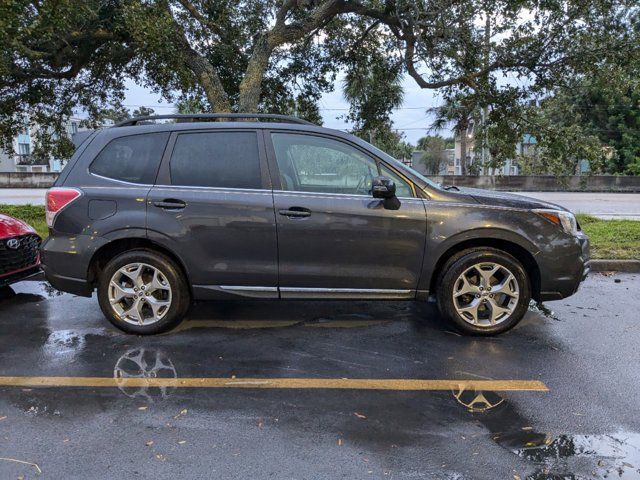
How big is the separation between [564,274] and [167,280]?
3482mm

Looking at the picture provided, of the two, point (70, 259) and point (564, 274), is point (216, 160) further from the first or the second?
point (564, 274)

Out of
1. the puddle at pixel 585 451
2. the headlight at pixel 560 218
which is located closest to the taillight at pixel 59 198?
the puddle at pixel 585 451

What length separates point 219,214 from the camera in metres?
4.34

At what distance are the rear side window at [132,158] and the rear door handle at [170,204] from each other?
285mm

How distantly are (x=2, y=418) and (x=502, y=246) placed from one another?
13.1 feet

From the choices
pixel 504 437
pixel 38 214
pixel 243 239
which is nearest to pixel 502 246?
pixel 504 437

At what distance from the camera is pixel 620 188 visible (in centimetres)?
2702

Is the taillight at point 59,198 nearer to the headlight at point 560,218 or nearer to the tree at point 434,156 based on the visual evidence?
the headlight at point 560,218

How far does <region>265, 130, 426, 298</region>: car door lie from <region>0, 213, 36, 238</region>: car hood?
320cm

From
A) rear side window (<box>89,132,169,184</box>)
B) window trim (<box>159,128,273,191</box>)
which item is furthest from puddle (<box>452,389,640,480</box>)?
rear side window (<box>89,132,169,184</box>)

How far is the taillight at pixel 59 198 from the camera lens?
14.6 ft

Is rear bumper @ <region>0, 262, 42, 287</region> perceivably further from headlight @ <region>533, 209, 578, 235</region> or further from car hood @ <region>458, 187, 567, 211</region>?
headlight @ <region>533, 209, 578, 235</region>

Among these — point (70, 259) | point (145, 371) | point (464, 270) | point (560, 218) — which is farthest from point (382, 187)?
point (70, 259)

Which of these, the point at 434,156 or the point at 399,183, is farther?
the point at 434,156
